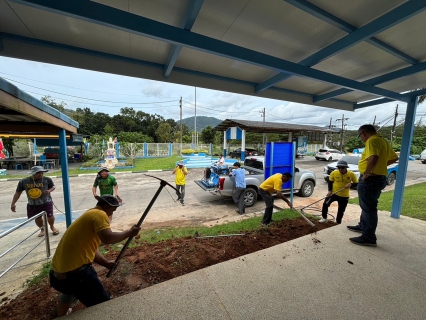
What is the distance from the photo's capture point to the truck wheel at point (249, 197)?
654cm

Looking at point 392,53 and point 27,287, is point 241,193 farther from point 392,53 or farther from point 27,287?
point 27,287

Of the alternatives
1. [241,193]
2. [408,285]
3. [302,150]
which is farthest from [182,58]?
[302,150]

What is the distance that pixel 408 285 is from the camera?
6.51 feet

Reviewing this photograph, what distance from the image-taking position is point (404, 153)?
3875 mm

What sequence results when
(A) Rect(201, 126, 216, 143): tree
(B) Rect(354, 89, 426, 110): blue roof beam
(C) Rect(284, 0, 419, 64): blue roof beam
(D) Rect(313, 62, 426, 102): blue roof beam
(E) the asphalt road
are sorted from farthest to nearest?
(A) Rect(201, 126, 216, 143): tree < (E) the asphalt road < (B) Rect(354, 89, 426, 110): blue roof beam < (D) Rect(313, 62, 426, 102): blue roof beam < (C) Rect(284, 0, 419, 64): blue roof beam

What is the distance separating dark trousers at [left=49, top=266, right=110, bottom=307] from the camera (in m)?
1.72

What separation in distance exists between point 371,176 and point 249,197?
166 inches

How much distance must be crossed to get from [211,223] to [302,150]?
85.4ft

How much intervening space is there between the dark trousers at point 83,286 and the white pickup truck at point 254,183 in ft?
15.7

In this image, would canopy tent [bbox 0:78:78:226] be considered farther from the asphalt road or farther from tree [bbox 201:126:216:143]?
tree [bbox 201:126:216:143]

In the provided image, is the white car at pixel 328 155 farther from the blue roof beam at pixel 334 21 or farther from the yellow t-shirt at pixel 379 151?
the yellow t-shirt at pixel 379 151

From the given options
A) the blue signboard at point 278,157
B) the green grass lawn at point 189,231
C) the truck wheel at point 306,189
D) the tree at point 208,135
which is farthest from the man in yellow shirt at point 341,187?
the tree at point 208,135

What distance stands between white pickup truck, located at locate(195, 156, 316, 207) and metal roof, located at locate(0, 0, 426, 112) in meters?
3.83

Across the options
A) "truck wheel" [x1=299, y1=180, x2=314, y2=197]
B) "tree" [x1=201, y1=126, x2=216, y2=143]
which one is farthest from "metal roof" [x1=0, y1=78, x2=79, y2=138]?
"tree" [x1=201, y1=126, x2=216, y2=143]
